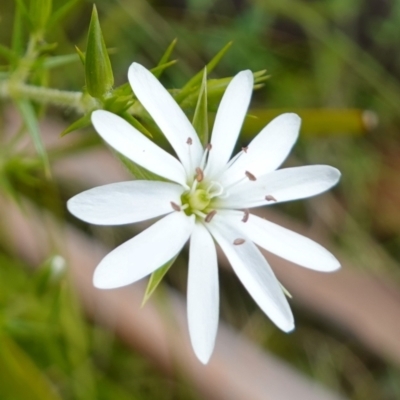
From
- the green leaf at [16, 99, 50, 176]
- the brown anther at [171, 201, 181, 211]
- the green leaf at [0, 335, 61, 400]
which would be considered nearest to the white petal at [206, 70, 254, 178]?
the brown anther at [171, 201, 181, 211]

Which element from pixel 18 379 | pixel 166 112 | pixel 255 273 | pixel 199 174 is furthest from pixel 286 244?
pixel 18 379

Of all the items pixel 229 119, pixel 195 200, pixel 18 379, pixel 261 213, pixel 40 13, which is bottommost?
pixel 18 379

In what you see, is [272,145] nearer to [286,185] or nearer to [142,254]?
[286,185]

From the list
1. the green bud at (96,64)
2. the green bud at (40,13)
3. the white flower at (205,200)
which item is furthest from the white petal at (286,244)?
the green bud at (40,13)

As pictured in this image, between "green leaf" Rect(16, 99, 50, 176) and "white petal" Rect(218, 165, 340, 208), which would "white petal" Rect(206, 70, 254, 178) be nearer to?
"white petal" Rect(218, 165, 340, 208)

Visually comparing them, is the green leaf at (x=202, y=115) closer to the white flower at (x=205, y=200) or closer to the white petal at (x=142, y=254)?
the white flower at (x=205, y=200)

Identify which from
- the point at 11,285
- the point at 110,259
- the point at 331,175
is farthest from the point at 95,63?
the point at 11,285
